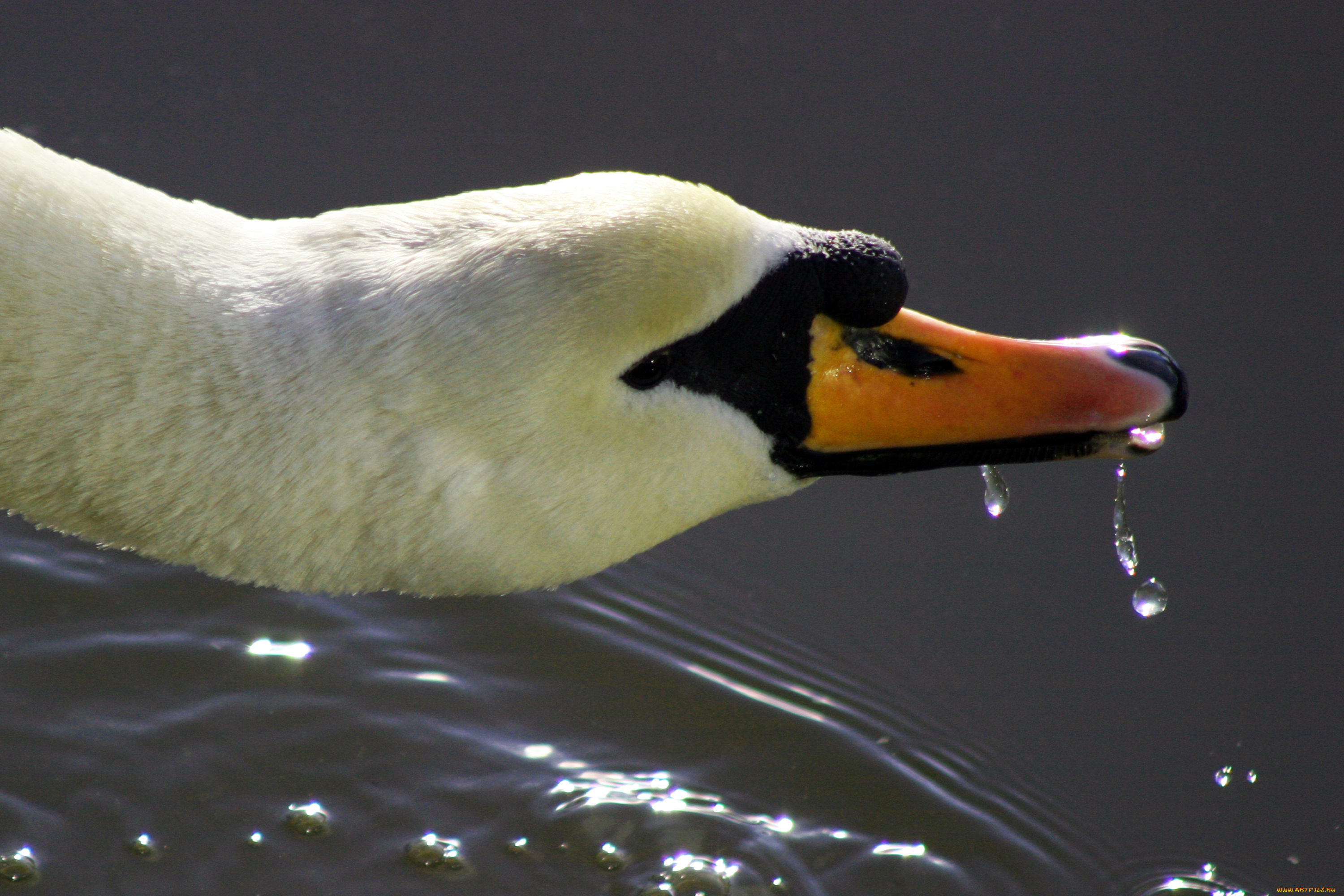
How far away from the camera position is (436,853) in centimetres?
472

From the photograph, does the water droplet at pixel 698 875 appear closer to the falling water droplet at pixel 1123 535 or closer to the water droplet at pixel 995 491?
the water droplet at pixel 995 491

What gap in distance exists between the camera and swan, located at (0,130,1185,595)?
355 centimetres

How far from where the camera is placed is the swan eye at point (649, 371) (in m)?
Answer: 3.76

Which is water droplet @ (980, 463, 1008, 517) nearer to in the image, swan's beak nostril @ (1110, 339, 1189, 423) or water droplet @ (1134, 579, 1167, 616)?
water droplet @ (1134, 579, 1167, 616)

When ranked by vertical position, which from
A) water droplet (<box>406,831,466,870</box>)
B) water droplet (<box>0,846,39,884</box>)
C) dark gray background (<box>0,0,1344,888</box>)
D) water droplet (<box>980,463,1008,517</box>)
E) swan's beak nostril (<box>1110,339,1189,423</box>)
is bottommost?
water droplet (<box>0,846,39,884</box>)

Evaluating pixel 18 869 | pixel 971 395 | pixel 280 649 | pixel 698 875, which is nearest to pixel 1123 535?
pixel 971 395

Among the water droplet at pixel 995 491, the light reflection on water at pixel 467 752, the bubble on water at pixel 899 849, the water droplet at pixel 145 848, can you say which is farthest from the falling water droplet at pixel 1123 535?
the water droplet at pixel 145 848

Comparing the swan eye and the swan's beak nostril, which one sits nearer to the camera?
the swan eye

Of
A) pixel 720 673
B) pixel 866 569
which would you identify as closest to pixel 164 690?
pixel 720 673

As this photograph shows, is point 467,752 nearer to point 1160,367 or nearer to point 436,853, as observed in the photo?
point 436,853

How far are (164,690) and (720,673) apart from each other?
2.01 metres

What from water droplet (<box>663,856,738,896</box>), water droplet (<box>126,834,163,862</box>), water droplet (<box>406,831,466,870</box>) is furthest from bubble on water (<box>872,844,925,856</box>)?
water droplet (<box>126,834,163,862</box>)

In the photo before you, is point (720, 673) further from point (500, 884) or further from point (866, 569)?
point (500, 884)

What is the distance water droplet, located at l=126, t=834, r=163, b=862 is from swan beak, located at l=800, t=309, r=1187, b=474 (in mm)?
2365
